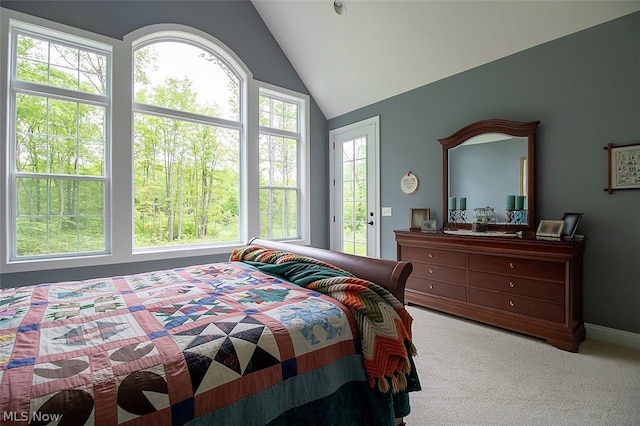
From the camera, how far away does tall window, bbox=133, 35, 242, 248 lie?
3.55 meters

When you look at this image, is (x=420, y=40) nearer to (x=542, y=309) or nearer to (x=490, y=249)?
(x=490, y=249)

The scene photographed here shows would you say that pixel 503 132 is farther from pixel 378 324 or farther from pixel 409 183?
pixel 378 324

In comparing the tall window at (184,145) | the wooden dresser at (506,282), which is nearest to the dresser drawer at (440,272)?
the wooden dresser at (506,282)

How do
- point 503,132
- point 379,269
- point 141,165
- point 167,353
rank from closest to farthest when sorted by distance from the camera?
point 167,353 → point 379,269 → point 503,132 → point 141,165

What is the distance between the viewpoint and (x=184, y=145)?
12.6ft

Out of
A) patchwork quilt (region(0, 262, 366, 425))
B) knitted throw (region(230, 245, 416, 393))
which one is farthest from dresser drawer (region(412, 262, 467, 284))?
patchwork quilt (region(0, 262, 366, 425))

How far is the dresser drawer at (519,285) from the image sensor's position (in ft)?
8.05

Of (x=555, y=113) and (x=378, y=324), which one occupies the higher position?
(x=555, y=113)

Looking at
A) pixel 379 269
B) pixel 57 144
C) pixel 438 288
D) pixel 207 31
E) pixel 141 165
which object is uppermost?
pixel 207 31

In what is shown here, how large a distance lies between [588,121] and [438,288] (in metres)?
1.98

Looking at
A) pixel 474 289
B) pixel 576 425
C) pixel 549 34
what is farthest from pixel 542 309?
pixel 549 34

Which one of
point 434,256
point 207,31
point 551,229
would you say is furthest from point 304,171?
point 551,229

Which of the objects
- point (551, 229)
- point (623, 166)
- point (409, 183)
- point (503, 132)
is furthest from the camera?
point (409, 183)

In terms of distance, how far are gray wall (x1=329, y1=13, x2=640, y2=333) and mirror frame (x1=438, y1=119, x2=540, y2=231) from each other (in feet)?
0.24
